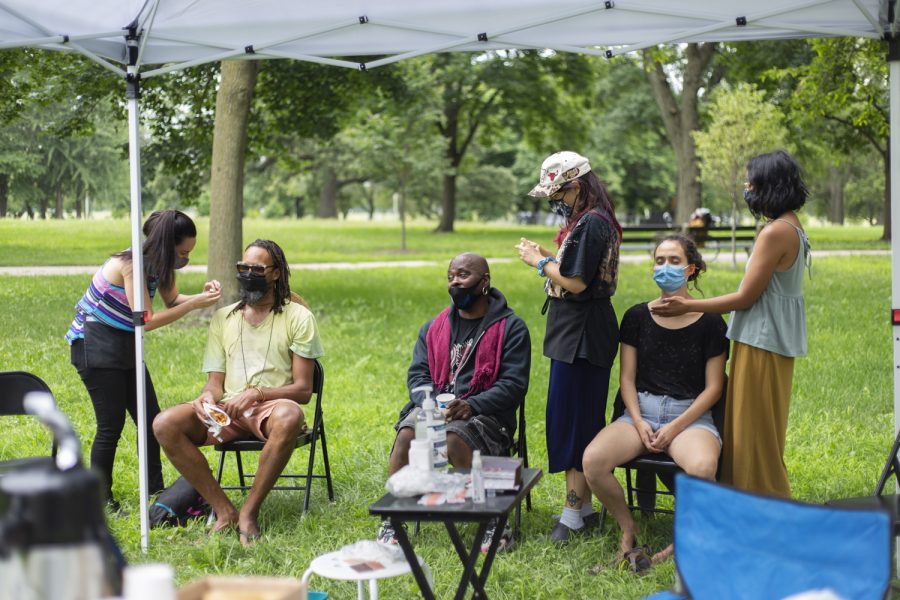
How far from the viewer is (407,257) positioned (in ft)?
72.2

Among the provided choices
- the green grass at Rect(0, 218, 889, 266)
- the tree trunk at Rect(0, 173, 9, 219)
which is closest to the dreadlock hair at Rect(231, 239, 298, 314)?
the green grass at Rect(0, 218, 889, 266)

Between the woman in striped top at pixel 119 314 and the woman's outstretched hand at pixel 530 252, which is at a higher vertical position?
the woman's outstretched hand at pixel 530 252

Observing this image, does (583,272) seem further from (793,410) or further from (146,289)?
(793,410)

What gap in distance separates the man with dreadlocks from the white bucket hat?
1.33 metres

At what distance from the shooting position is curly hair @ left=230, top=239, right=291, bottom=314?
198 inches

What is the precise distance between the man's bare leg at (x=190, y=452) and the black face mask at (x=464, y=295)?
1.38 m

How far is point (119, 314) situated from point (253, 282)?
68 centimetres

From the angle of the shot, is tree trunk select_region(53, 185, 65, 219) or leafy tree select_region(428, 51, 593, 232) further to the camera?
leafy tree select_region(428, 51, 593, 232)

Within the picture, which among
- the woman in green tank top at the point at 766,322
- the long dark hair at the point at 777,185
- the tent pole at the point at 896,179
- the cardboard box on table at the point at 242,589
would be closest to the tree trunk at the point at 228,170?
the woman in green tank top at the point at 766,322

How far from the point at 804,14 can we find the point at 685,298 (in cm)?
135

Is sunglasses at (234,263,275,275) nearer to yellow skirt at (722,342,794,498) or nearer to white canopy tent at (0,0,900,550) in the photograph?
white canopy tent at (0,0,900,550)

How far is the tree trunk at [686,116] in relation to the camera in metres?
19.5

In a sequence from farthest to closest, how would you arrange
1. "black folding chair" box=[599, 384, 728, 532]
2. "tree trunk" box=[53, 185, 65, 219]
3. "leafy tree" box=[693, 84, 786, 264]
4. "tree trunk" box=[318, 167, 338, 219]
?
1. "tree trunk" box=[318, 167, 338, 219]
2. "leafy tree" box=[693, 84, 786, 264]
3. "tree trunk" box=[53, 185, 65, 219]
4. "black folding chair" box=[599, 384, 728, 532]

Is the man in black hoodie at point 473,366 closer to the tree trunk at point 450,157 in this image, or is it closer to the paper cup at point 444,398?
the paper cup at point 444,398
